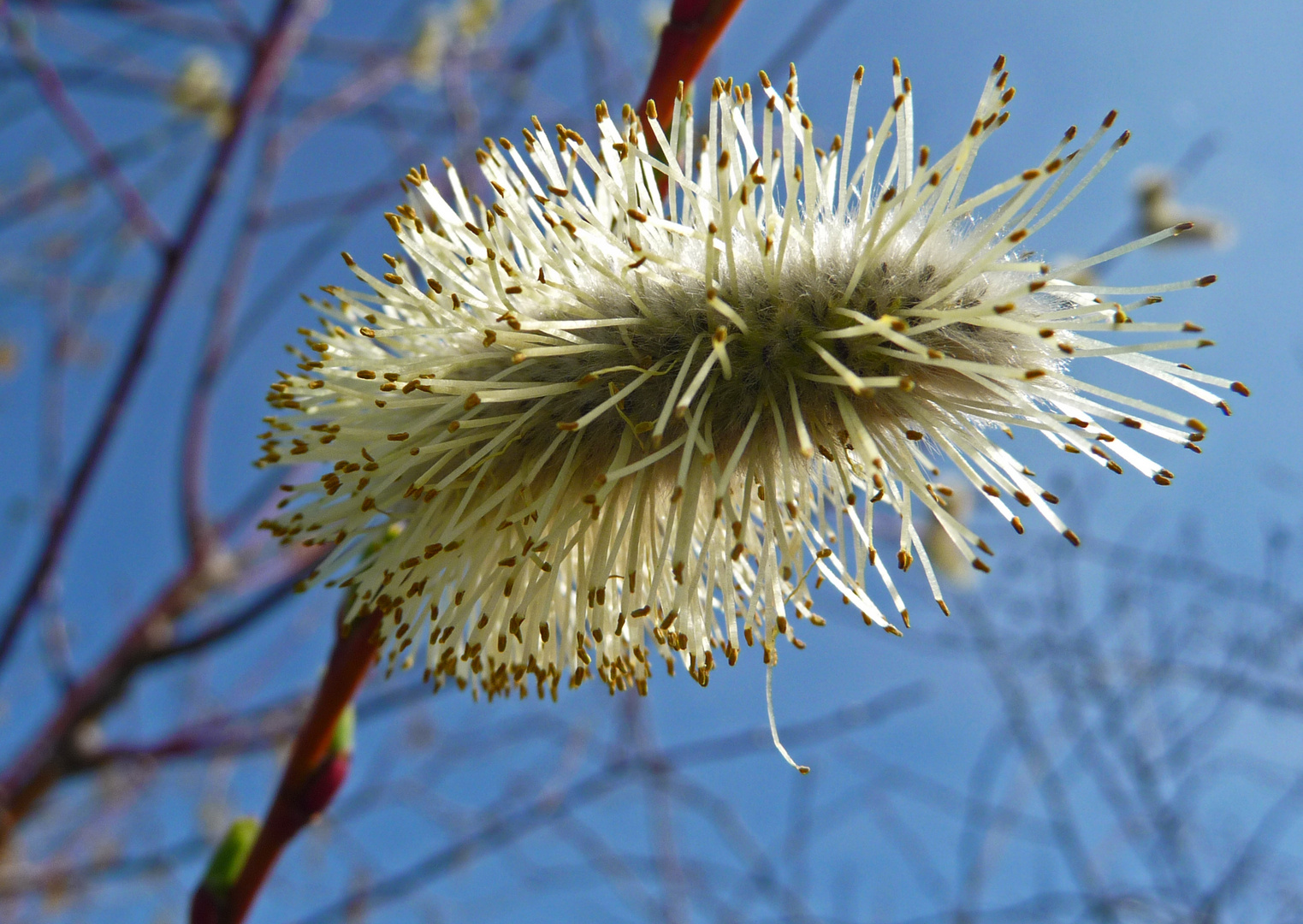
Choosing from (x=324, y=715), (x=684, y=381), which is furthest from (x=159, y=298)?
(x=684, y=381)

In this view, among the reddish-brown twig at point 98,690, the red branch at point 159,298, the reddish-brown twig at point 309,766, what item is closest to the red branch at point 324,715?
the reddish-brown twig at point 309,766

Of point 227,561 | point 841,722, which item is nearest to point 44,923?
point 227,561

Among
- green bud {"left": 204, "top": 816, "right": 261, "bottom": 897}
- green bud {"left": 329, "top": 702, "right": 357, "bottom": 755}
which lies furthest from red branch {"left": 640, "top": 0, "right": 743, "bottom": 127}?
green bud {"left": 204, "top": 816, "right": 261, "bottom": 897}

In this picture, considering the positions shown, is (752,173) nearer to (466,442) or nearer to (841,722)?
(466,442)

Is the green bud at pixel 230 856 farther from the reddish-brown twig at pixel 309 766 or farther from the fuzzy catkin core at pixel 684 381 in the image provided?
the fuzzy catkin core at pixel 684 381

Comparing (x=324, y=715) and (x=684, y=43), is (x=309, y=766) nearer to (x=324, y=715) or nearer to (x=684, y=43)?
(x=324, y=715)

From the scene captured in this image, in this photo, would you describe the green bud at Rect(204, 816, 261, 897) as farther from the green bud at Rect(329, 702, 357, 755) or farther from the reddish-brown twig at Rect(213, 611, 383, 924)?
the green bud at Rect(329, 702, 357, 755)
